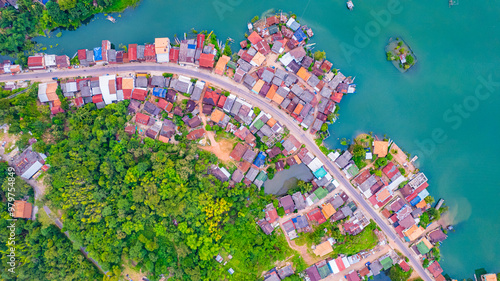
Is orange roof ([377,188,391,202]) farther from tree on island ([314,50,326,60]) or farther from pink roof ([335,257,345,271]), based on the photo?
tree on island ([314,50,326,60])

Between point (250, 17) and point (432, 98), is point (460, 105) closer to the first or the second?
point (432, 98)

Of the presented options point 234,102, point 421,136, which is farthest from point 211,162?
point 421,136

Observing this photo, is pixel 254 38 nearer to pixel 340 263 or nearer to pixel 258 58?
pixel 258 58

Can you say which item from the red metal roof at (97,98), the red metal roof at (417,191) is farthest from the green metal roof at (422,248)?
the red metal roof at (97,98)

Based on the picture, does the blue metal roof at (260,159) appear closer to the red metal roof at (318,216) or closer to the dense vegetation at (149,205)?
the dense vegetation at (149,205)

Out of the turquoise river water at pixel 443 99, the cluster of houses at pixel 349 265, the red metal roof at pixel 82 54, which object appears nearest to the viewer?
the cluster of houses at pixel 349 265

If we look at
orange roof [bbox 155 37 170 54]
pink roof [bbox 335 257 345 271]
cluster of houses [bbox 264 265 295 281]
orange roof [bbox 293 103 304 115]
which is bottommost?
cluster of houses [bbox 264 265 295 281]

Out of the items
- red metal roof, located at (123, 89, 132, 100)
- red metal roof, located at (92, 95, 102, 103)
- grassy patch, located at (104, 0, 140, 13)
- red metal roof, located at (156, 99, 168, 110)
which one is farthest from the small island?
red metal roof, located at (92, 95, 102, 103)
